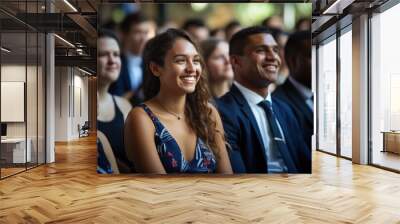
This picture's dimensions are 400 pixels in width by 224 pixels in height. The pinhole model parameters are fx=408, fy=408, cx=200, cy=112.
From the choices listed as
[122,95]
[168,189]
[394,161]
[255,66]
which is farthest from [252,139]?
[394,161]

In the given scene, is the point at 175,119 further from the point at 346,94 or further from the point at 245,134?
the point at 346,94

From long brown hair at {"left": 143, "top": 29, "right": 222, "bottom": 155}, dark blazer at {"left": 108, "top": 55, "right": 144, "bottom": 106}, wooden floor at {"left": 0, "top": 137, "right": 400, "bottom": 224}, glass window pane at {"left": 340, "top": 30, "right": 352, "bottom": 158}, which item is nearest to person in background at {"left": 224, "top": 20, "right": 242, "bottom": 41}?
long brown hair at {"left": 143, "top": 29, "right": 222, "bottom": 155}

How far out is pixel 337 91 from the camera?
10.3 meters

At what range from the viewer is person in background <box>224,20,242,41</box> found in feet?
21.4

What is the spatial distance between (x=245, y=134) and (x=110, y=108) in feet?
7.24

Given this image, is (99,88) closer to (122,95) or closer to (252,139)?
(122,95)

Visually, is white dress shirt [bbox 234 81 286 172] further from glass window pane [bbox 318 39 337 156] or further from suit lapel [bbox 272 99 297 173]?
glass window pane [bbox 318 39 337 156]

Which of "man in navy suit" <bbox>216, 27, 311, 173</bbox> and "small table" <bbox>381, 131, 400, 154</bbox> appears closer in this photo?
"man in navy suit" <bbox>216, 27, 311, 173</bbox>

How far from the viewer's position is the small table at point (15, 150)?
6.66 metres

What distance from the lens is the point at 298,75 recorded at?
652 cm

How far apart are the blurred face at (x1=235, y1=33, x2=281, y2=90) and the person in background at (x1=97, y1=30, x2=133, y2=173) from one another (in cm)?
197

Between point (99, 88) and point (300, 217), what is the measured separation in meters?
3.89

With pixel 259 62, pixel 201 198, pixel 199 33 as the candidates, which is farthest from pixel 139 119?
pixel 259 62

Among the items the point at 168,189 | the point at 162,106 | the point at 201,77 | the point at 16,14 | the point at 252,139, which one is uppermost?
the point at 16,14
